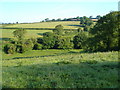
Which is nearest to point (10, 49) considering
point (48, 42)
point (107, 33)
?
point (48, 42)

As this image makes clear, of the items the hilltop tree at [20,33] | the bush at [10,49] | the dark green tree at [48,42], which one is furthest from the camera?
the hilltop tree at [20,33]

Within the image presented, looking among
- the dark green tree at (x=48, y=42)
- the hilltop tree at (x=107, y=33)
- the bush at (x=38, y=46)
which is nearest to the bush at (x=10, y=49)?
the bush at (x=38, y=46)

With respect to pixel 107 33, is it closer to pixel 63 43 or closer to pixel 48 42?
pixel 63 43

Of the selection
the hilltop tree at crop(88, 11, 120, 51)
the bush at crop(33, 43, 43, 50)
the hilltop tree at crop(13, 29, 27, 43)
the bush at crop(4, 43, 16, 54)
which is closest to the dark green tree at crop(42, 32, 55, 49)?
the bush at crop(33, 43, 43, 50)

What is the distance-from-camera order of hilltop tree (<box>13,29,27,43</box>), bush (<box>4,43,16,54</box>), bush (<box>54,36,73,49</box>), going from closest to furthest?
bush (<box>4,43,16,54</box>)
bush (<box>54,36,73,49</box>)
hilltop tree (<box>13,29,27,43</box>)

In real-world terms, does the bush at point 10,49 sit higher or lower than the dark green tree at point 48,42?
lower

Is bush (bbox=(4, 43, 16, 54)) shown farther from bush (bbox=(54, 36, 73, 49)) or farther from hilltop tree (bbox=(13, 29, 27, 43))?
bush (bbox=(54, 36, 73, 49))

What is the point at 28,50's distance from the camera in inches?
3971

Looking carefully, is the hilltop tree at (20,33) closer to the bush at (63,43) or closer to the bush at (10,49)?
the bush at (10,49)

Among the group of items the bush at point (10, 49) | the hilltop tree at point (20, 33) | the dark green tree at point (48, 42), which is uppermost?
the hilltop tree at point (20, 33)

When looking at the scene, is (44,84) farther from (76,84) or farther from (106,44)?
(106,44)

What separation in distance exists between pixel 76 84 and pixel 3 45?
4134 inches

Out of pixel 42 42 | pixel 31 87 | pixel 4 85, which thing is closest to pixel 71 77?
pixel 31 87

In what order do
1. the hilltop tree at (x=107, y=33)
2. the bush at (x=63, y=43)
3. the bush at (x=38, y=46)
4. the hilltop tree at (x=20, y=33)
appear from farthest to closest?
the hilltop tree at (x=20, y=33) → the bush at (x=63, y=43) → the bush at (x=38, y=46) → the hilltop tree at (x=107, y=33)
